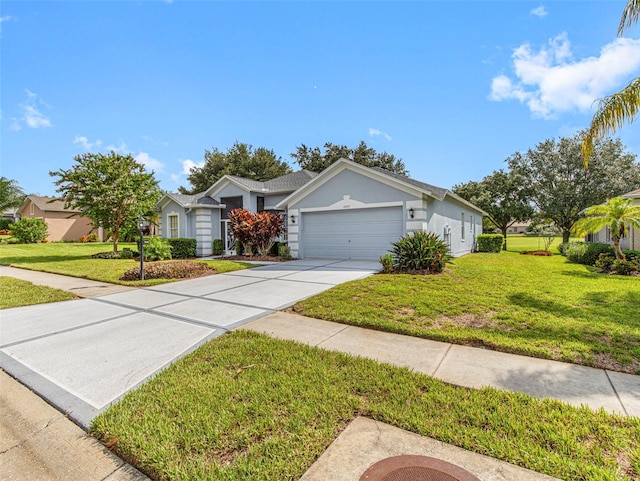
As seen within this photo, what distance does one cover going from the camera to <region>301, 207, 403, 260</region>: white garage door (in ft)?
43.7

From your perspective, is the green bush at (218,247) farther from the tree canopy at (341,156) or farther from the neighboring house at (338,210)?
the tree canopy at (341,156)

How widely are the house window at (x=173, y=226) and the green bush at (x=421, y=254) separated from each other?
1423 cm

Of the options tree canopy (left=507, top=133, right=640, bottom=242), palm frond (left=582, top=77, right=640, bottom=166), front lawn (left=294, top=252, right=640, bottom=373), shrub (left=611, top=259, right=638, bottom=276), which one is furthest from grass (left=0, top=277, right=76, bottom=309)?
tree canopy (left=507, top=133, right=640, bottom=242)

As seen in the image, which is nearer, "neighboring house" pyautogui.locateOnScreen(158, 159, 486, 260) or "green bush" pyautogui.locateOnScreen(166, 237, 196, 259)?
"neighboring house" pyautogui.locateOnScreen(158, 159, 486, 260)

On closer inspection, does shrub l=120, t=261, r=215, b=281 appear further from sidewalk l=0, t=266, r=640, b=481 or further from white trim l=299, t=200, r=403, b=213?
sidewalk l=0, t=266, r=640, b=481

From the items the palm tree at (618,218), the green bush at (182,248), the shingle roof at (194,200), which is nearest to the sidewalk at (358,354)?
the palm tree at (618,218)

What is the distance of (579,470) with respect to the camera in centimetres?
203

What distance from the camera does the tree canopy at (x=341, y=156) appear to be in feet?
114

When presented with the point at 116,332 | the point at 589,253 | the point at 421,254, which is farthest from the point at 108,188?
the point at 589,253

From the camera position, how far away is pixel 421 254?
9.83m

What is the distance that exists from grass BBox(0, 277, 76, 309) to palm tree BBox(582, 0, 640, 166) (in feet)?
43.9

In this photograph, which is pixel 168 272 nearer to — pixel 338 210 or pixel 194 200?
pixel 338 210

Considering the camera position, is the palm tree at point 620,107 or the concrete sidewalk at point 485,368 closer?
the concrete sidewalk at point 485,368

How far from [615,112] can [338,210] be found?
31.4ft
